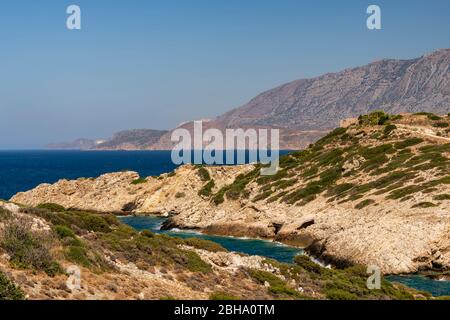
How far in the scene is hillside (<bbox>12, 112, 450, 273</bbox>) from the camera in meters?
44.5

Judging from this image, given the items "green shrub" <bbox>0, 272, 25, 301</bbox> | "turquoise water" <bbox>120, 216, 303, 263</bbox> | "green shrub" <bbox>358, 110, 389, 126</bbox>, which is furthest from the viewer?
"green shrub" <bbox>358, 110, 389, 126</bbox>

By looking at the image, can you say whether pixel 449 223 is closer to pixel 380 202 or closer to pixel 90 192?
pixel 380 202

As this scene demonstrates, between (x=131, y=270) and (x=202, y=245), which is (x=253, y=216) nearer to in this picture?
(x=202, y=245)

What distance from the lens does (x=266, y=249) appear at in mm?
55844

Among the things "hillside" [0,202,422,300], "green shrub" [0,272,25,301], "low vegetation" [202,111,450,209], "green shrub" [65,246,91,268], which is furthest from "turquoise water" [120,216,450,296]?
"green shrub" [0,272,25,301]

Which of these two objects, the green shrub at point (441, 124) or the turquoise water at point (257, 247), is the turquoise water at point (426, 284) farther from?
the green shrub at point (441, 124)

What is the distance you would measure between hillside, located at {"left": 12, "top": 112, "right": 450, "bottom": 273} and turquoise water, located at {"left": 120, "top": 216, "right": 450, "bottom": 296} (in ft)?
5.53

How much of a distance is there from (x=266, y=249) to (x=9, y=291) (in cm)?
4044

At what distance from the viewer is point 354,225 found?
168 ft

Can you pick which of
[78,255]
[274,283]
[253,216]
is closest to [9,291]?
[78,255]

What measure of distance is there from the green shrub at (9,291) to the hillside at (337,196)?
31.0m

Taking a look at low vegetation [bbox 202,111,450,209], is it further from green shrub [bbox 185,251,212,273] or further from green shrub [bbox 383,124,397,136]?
green shrub [bbox 185,251,212,273]

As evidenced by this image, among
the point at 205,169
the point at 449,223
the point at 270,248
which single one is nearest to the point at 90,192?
the point at 205,169

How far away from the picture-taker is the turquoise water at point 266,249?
37.7 m
